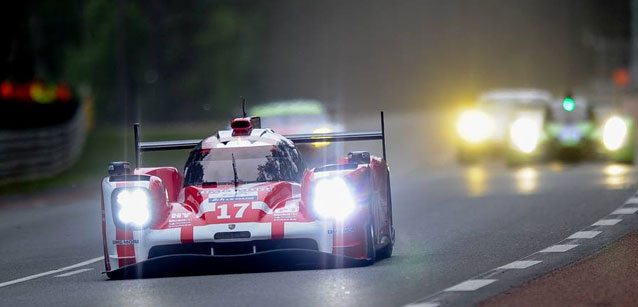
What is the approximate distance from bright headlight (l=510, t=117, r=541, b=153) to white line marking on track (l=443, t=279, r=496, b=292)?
21.4 meters

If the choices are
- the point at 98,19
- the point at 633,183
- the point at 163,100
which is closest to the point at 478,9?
the point at 163,100

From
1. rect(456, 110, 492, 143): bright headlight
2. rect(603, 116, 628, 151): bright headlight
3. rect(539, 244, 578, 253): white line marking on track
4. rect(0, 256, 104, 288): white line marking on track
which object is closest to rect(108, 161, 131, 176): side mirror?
rect(0, 256, 104, 288): white line marking on track

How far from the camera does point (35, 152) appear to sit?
122ft

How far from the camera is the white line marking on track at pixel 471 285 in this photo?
10435 millimetres

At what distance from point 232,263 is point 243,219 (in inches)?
23.7

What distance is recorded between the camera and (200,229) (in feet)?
39.3

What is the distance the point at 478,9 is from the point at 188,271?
293 ft

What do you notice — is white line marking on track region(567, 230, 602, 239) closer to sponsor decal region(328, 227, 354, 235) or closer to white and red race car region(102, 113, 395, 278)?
white and red race car region(102, 113, 395, 278)

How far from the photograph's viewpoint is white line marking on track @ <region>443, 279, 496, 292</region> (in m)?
10.4

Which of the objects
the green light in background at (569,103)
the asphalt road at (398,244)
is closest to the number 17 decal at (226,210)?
the asphalt road at (398,244)

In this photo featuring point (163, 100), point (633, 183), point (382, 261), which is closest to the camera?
point (382, 261)

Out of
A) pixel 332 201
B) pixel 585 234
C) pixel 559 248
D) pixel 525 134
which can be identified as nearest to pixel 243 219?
pixel 332 201

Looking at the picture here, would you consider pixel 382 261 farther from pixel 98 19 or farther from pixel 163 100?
pixel 163 100

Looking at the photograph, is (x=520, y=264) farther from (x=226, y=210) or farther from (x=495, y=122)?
(x=495, y=122)
